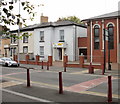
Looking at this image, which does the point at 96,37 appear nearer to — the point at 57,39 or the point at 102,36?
the point at 102,36

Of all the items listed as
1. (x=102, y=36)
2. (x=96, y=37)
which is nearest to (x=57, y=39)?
(x=96, y=37)

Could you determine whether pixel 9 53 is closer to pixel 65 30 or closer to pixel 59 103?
pixel 65 30

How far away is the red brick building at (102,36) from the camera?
87.1 ft

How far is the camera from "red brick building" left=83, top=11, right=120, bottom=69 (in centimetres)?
2656

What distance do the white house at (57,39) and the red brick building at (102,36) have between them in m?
3.44

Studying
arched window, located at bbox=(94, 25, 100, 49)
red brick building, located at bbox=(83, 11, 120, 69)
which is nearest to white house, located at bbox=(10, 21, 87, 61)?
red brick building, located at bbox=(83, 11, 120, 69)

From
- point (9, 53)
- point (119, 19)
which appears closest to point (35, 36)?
point (9, 53)

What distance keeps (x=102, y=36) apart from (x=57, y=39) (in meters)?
8.94

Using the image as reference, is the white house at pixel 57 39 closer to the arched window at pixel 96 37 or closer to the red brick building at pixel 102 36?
the red brick building at pixel 102 36

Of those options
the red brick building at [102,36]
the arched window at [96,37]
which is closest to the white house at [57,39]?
the red brick building at [102,36]

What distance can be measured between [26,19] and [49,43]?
91.1ft

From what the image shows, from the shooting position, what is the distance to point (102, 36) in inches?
1094

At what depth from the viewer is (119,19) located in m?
26.3

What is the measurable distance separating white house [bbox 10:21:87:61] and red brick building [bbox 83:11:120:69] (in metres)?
3.44
